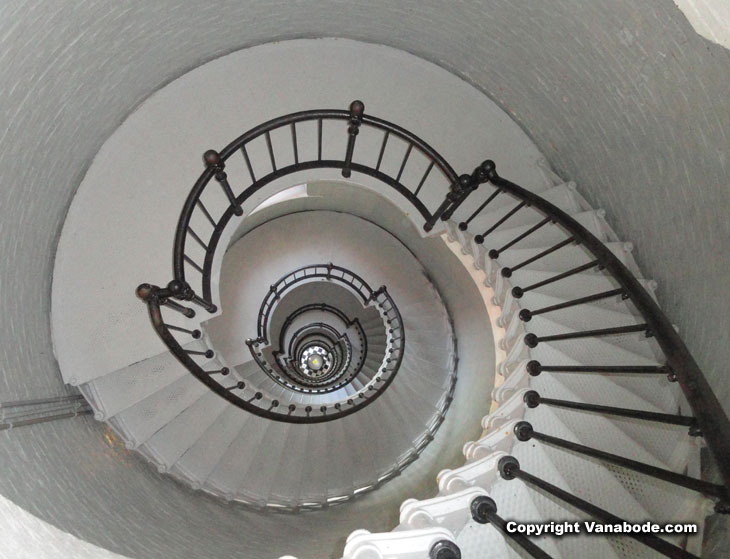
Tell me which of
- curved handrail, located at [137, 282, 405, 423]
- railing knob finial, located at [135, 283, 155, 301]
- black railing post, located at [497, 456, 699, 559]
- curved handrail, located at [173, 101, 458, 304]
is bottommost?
black railing post, located at [497, 456, 699, 559]

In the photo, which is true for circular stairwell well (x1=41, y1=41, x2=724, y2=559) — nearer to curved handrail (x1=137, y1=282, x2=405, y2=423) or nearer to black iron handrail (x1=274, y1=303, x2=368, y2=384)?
curved handrail (x1=137, y1=282, x2=405, y2=423)

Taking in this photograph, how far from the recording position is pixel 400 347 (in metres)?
8.28

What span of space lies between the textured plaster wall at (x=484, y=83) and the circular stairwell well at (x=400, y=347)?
0.83 ft

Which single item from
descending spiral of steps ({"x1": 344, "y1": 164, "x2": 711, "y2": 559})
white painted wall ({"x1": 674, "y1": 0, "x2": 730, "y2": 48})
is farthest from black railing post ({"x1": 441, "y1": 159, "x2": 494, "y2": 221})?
white painted wall ({"x1": 674, "y1": 0, "x2": 730, "y2": 48})

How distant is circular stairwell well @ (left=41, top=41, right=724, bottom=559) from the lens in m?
3.00

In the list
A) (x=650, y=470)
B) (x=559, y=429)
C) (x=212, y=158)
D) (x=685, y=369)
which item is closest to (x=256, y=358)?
(x=212, y=158)

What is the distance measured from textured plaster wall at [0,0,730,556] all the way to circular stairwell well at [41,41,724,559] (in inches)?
10.0

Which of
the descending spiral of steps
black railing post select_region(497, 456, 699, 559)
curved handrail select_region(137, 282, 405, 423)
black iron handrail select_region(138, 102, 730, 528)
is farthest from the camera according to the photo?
curved handrail select_region(137, 282, 405, 423)

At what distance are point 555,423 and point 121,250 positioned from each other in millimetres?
4369

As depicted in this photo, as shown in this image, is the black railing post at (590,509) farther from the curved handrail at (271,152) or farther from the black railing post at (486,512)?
the curved handrail at (271,152)

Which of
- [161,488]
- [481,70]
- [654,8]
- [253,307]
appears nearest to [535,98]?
[481,70]

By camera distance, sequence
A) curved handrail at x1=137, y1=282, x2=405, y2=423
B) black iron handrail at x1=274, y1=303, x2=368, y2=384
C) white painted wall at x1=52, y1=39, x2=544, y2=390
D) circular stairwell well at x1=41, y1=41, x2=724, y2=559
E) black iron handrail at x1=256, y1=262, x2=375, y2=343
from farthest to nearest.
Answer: black iron handrail at x1=274, y1=303, x2=368, y2=384
black iron handrail at x1=256, y1=262, x2=375, y2=343
white painted wall at x1=52, y1=39, x2=544, y2=390
curved handrail at x1=137, y1=282, x2=405, y2=423
circular stairwell well at x1=41, y1=41, x2=724, y2=559

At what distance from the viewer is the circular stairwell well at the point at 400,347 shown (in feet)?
9.84

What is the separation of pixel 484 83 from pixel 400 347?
484cm
